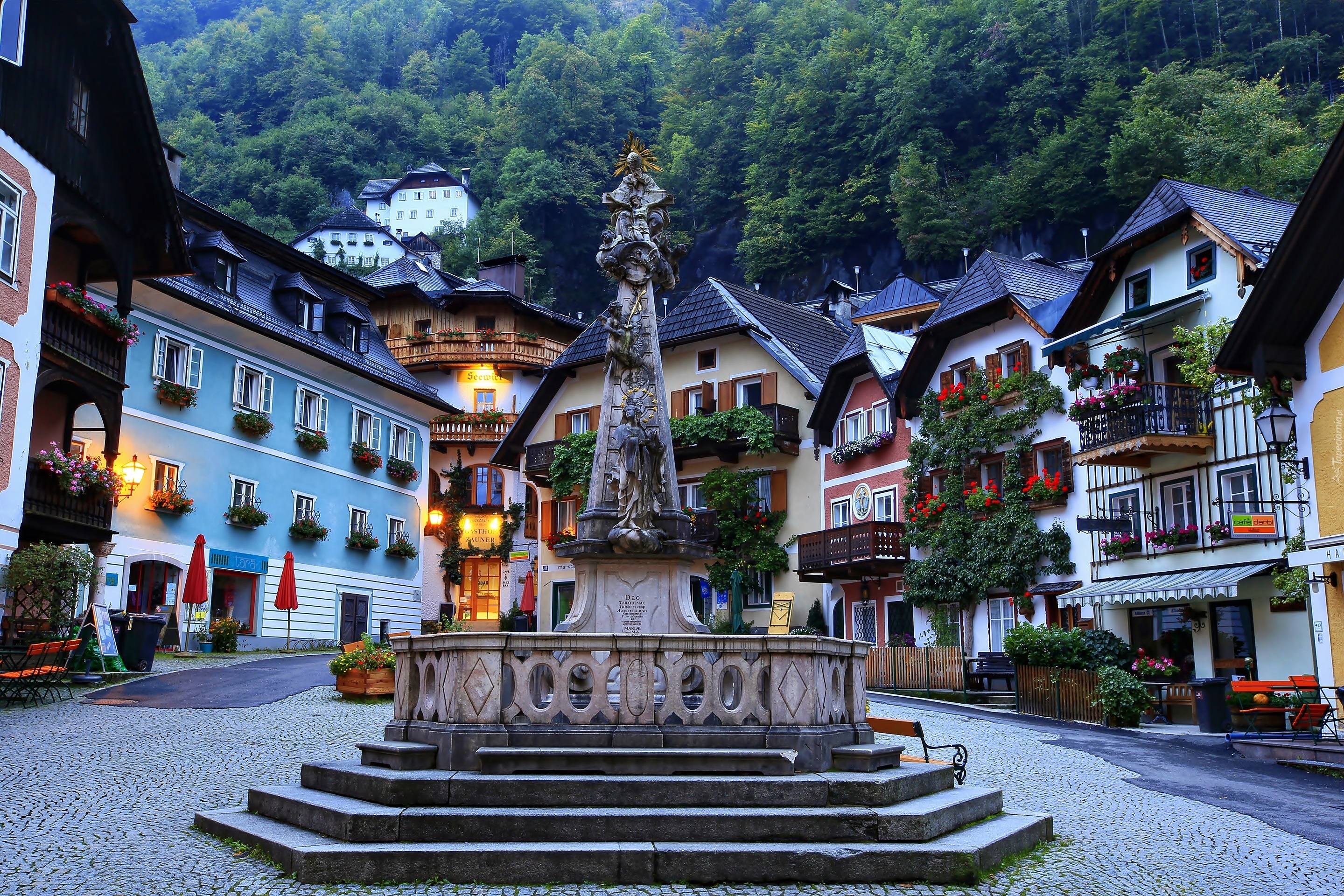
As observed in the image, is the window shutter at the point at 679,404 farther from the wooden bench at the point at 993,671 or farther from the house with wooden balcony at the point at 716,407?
the wooden bench at the point at 993,671

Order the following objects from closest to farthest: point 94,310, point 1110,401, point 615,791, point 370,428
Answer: point 615,791 < point 94,310 < point 1110,401 < point 370,428

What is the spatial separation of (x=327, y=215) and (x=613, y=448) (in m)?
87.5

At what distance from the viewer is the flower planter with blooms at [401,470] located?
41.3 m

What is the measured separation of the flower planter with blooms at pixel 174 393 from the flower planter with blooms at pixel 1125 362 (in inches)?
901

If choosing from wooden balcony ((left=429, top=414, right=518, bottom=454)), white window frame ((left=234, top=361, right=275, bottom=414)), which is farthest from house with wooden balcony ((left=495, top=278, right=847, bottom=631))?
white window frame ((left=234, top=361, right=275, bottom=414))

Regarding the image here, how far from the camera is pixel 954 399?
32.1 meters

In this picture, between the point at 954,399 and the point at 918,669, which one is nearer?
the point at 918,669

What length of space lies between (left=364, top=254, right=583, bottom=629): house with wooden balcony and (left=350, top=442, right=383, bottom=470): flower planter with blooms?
10.2 metres

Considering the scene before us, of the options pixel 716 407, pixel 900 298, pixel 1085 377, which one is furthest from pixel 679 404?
pixel 900 298

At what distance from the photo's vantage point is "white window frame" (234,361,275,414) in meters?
34.2

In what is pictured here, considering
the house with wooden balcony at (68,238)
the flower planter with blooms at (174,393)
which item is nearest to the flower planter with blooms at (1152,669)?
the house with wooden balcony at (68,238)

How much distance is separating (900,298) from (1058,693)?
137 ft

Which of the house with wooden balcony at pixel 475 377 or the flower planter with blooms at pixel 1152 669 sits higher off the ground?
the house with wooden balcony at pixel 475 377

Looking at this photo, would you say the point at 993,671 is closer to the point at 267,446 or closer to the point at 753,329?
the point at 753,329
